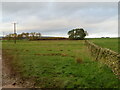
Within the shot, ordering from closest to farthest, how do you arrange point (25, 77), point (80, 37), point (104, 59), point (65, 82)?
point (65, 82) < point (25, 77) < point (104, 59) < point (80, 37)

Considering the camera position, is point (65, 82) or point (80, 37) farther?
point (80, 37)

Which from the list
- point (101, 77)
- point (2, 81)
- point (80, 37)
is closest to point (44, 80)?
point (2, 81)

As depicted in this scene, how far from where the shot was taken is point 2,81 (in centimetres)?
1025

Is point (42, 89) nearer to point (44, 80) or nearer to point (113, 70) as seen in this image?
point (44, 80)

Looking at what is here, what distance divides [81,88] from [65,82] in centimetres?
108

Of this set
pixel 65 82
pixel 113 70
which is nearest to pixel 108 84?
pixel 65 82

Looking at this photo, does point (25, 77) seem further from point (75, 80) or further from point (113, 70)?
point (113, 70)

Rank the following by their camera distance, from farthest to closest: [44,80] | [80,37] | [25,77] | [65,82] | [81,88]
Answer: [80,37] → [25,77] → [44,80] → [65,82] → [81,88]

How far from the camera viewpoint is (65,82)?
29.9 ft

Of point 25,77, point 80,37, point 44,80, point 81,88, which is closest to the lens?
point 81,88

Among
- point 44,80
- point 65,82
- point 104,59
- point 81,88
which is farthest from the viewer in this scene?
point 104,59

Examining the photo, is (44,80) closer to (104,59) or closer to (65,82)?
(65,82)

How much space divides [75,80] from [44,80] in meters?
1.57

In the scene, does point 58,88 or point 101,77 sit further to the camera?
point 101,77
